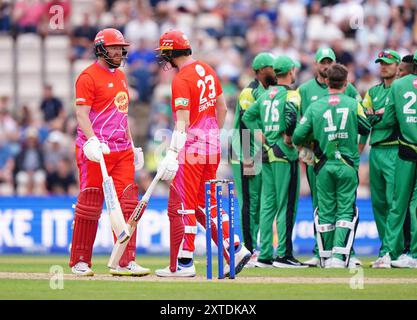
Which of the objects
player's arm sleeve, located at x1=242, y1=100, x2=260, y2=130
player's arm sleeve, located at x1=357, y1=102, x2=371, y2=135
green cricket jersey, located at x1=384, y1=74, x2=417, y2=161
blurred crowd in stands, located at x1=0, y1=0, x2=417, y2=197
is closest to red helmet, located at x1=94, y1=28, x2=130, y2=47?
player's arm sleeve, located at x1=242, y1=100, x2=260, y2=130

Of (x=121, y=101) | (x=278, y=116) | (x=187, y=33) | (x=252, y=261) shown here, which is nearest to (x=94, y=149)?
(x=121, y=101)

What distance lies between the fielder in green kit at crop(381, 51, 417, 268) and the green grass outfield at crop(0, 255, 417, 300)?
600mm

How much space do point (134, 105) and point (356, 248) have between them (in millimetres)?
6527

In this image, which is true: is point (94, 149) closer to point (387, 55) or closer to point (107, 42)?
point (107, 42)

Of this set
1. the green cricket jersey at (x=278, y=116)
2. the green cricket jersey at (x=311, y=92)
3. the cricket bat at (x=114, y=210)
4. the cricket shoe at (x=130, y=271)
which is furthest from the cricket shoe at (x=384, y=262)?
the cricket bat at (x=114, y=210)

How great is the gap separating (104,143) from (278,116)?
295cm

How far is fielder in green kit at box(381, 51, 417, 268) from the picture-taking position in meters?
14.4

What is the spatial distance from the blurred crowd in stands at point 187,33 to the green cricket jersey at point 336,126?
27.2 feet

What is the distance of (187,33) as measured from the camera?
25.0 m

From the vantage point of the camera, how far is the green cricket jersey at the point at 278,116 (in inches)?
580

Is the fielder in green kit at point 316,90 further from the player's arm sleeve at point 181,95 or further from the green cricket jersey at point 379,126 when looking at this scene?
the player's arm sleeve at point 181,95

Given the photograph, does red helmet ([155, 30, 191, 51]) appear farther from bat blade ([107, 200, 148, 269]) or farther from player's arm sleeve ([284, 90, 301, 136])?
player's arm sleeve ([284, 90, 301, 136])
